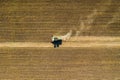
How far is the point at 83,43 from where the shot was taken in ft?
13.9

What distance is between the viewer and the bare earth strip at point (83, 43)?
4.20m

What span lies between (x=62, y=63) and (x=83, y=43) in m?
0.40

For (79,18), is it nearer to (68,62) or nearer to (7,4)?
(68,62)

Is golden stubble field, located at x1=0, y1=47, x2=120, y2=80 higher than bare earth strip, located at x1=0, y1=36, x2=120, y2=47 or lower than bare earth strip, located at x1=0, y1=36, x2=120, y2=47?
lower

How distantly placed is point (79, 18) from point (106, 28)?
0.38 metres

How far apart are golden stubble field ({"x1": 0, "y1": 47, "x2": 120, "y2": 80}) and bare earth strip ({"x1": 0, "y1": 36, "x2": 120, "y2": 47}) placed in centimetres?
5

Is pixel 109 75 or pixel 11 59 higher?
pixel 11 59

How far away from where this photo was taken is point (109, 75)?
428 cm

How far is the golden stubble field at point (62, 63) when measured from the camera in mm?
4250

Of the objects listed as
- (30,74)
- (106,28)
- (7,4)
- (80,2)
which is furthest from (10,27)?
(106,28)

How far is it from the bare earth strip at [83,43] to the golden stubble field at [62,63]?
0.05 m

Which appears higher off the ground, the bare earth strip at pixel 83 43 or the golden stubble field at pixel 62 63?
the bare earth strip at pixel 83 43

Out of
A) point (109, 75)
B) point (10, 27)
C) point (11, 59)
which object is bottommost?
point (109, 75)

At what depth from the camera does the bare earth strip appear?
420 centimetres
